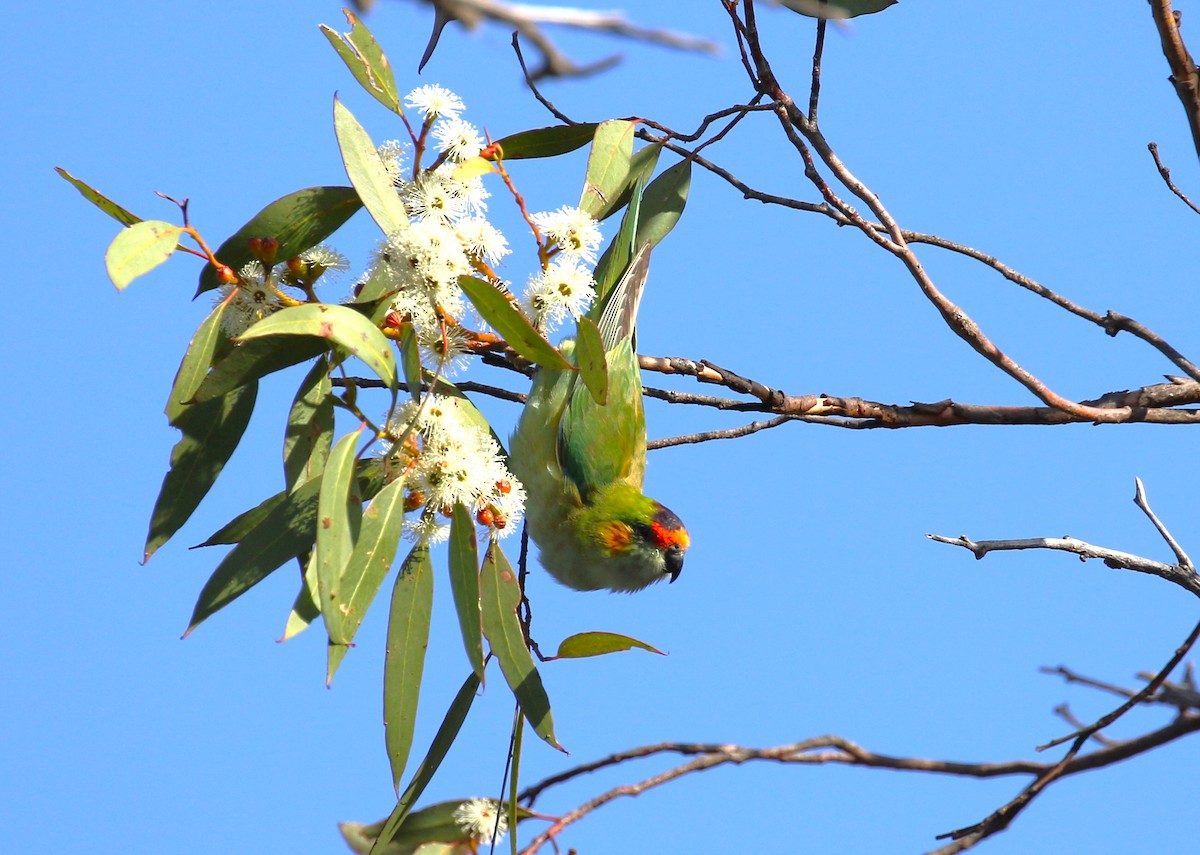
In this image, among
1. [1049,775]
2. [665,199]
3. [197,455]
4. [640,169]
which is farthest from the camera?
[665,199]

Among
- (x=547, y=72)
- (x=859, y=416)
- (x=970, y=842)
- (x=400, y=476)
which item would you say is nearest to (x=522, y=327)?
(x=400, y=476)

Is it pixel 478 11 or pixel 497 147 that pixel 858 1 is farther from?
pixel 478 11

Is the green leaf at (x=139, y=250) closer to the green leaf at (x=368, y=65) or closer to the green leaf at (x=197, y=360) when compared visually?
the green leaf at (x=197, y=360)

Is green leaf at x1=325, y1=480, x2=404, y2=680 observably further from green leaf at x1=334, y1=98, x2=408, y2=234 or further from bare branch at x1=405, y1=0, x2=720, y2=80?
bare branch at x1=405, y1=0, x2=720, y2=80

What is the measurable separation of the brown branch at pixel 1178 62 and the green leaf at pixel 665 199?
157 cm

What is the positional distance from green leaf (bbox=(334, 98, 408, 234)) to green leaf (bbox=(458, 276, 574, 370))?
0.29 meters

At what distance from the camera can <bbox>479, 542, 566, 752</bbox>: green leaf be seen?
2754mm

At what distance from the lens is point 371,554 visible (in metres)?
2.53

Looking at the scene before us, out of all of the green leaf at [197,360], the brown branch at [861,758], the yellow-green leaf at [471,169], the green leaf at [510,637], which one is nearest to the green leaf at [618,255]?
the yellow-green leaf at [471,169]

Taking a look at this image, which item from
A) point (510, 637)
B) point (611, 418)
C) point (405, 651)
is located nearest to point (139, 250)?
point (405, 651)

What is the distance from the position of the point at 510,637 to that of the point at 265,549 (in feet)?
2.18

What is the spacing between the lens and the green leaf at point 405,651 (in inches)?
103

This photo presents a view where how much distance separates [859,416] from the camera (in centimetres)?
327

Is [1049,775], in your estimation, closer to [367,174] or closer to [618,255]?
[367,174]
